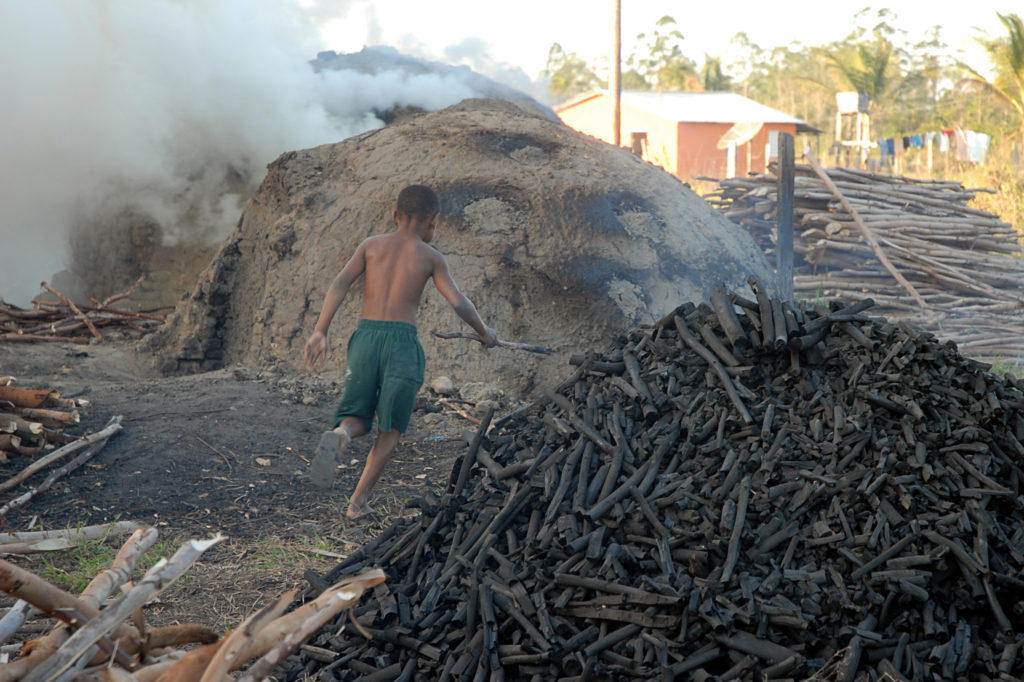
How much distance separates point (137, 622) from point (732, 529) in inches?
75.5

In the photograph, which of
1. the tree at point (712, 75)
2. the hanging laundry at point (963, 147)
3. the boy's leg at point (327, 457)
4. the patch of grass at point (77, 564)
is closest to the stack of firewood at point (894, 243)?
the boy's leg at point (327, 457)

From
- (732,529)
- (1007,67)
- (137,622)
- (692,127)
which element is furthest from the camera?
(692,127)

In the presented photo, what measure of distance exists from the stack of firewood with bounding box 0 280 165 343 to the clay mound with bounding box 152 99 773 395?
173cm

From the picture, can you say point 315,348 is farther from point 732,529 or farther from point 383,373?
point 732,529

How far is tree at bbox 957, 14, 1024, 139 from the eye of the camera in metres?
20.6

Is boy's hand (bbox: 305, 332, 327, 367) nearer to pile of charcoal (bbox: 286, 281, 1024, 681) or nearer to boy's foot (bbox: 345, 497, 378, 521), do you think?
boy's foot (bbox: 345, 497, 378, 521)

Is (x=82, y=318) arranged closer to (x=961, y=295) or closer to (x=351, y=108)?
(x=351, y=108)

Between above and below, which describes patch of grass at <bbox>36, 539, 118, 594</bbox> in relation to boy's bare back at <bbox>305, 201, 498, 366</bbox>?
below

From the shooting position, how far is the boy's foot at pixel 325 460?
425cm

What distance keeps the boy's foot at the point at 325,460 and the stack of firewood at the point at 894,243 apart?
24.3 feet

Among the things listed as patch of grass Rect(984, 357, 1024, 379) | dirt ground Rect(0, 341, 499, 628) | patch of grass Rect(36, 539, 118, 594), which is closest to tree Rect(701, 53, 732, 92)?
patch of grass Rect(984, 357, 1024, 379)

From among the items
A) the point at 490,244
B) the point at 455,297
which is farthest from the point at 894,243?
the point at 455,297

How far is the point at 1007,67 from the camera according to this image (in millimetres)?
21422

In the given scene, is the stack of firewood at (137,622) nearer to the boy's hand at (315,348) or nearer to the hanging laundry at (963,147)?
the boy's hand at (315,348)
